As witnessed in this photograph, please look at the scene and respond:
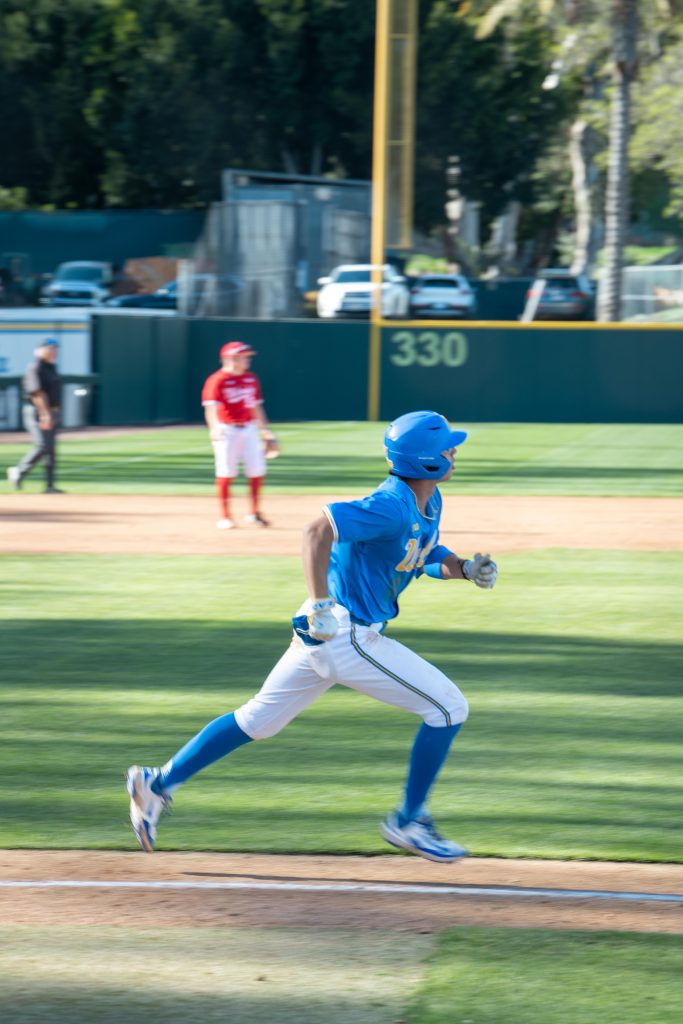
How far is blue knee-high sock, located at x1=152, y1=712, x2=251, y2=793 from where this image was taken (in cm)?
620

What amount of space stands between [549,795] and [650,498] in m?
13.2

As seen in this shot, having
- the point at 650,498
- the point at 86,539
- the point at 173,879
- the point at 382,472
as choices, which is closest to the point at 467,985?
the point at 173,879

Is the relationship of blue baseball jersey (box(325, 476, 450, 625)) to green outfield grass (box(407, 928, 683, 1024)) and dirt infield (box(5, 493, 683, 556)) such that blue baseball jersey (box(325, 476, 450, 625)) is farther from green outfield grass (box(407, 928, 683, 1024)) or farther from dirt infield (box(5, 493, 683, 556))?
dirt infield (box(5, 493, 683, 556))

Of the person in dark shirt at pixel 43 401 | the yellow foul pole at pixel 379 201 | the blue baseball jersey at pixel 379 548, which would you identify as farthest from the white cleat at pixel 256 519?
the yellow foul pole at pixel 379 201

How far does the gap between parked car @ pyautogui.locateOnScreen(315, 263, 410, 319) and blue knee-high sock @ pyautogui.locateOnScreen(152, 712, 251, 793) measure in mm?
35642

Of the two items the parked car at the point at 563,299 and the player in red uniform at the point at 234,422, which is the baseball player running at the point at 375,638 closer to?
the player in red uniform at the point at 234,422

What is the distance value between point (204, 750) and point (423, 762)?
0.88 m

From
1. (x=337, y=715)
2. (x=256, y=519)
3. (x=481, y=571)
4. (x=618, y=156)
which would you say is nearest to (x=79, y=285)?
(x=618, y=156)

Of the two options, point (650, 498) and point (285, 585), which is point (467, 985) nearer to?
point (285, 585)

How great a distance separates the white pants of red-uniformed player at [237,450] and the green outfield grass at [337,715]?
249 centimetres

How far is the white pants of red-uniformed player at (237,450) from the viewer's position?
16391 millimetres

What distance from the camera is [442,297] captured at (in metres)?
44.6

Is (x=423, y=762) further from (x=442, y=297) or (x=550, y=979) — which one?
(x=442, y=297)

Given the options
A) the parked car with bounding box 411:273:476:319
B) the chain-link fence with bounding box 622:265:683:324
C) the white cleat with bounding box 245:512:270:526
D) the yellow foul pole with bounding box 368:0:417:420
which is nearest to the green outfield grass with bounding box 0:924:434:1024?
the white cleat with bounding box 245:512:270:526
